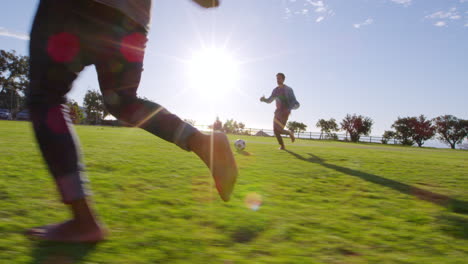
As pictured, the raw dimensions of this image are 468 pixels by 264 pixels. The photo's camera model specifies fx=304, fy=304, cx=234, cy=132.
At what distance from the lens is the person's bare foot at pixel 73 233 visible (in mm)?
1299

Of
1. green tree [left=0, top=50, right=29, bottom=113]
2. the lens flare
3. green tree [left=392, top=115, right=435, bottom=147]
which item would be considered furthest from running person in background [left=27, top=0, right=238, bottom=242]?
green tree [left=0, top=50, right=29, bottom=113]

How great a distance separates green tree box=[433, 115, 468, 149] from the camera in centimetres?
4356

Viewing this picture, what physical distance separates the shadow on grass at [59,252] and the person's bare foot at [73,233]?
2 cm

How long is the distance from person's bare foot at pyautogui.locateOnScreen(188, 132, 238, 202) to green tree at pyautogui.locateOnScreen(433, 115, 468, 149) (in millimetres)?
50850

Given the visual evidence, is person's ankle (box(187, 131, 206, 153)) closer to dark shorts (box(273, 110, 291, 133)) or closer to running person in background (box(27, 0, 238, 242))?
running person in background (box(27, 0, 238, 242))

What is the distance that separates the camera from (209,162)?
154cm

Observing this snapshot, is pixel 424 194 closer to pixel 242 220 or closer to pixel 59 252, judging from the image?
pixel 242 220

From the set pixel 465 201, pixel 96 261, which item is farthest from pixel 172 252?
pixel 465 201

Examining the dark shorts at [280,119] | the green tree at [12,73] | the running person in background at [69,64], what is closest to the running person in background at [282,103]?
the dark shorts at [280,119]

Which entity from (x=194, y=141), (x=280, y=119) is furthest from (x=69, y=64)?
(x=280, y=119)

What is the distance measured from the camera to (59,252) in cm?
122

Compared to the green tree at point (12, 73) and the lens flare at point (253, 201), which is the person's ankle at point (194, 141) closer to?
the lens flare at point (253, 201)

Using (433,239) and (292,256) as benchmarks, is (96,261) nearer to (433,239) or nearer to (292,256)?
(292,256)

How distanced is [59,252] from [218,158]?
79cm
